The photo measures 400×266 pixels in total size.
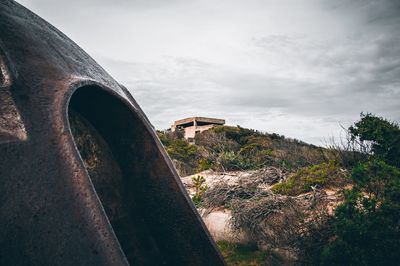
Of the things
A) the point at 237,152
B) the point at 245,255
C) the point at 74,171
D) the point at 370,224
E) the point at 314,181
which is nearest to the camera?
the point at 74,171

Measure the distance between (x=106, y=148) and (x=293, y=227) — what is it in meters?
3.77

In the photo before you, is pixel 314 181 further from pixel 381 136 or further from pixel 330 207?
pixel 381 136

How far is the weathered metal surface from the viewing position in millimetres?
1146

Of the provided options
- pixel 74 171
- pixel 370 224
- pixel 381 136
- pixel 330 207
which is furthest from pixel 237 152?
pixel 74 171

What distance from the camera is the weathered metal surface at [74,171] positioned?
1146mm

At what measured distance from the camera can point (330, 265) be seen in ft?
12.6

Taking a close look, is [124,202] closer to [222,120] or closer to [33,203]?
[33,203]

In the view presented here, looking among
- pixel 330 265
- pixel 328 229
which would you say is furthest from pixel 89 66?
pixel 328 229

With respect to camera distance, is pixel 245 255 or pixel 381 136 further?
pixel 381 136

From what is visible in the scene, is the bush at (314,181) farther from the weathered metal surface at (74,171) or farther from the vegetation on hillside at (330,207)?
the weathered metal surface at (74,171)

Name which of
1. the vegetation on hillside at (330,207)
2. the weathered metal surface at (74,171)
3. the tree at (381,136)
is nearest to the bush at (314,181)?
the vegetation on hillside at (330,207)

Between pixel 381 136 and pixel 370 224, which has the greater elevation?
pixel 381 136

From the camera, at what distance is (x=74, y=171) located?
121cm

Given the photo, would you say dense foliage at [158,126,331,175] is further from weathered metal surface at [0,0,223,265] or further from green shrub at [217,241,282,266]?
weathered metal surface at [0,0,223,265]
